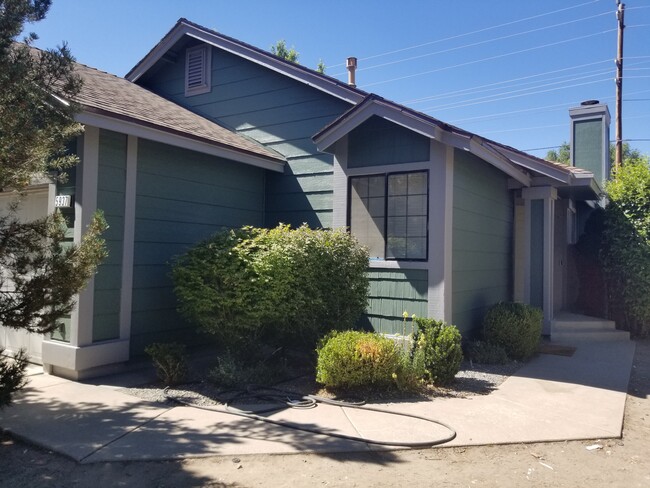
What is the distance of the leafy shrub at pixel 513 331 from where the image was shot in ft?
25.1

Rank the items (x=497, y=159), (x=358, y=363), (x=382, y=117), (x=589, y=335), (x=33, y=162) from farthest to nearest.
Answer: (x=589, y=335)
(x=497, y=159)
(x=382, y=117)
(x=358, y=363)
(x=33, y=162)

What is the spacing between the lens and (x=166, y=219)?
7.21 meters

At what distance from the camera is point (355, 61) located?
38.9 ft

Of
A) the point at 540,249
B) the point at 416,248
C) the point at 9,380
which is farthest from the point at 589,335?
the point at 9,380

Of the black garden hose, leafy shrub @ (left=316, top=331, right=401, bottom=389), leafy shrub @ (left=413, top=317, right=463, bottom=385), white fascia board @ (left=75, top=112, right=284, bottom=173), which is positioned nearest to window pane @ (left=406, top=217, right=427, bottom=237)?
leafy shrub @ (left=413, top=317, right=463, bottom=385)

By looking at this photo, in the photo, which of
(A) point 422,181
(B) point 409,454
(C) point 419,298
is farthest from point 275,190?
(B) point 409,454

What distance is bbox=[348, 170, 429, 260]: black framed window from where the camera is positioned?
24.7 ft

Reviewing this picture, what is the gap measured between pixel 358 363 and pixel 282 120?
17.4ft

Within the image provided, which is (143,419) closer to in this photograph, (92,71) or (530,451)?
(530,451)

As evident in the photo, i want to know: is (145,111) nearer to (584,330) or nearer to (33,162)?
(33,162)

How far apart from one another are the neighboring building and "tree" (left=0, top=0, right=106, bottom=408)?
1.33 meters

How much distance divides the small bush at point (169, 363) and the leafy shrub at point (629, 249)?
8949mm

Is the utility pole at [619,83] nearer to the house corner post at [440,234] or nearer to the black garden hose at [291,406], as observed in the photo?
the house corner post at [440,234]

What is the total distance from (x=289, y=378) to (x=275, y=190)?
3851 mm
